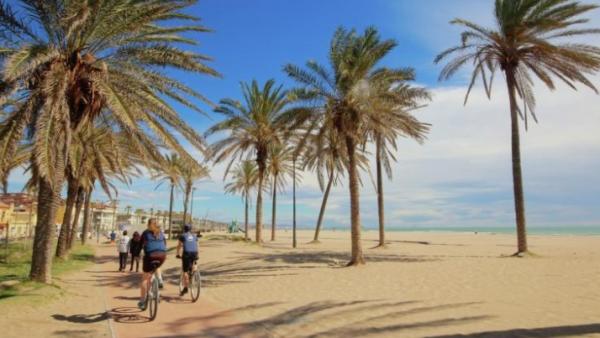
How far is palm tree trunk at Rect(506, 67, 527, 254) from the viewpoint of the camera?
752 inches

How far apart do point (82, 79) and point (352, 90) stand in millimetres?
9465

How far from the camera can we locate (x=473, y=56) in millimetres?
20234

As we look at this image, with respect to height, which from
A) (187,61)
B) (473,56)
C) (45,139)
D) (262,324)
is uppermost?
(473,56)

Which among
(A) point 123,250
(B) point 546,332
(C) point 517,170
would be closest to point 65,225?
(A) point 123,250

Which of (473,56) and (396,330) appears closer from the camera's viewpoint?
(396,330)

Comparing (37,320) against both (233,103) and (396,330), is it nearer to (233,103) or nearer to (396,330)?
(396,330)

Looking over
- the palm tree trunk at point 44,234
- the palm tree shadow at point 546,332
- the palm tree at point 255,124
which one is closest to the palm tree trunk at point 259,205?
the palm tree at point 255,124

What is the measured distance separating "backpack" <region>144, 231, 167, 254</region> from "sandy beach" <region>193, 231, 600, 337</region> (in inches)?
75.9

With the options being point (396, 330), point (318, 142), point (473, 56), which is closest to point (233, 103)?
point (318, 142)

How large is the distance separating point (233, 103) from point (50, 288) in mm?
20161

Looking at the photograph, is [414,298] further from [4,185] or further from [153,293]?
[4,185]

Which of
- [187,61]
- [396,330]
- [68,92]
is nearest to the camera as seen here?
[396,330]

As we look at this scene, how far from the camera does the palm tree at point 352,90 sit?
1694cm

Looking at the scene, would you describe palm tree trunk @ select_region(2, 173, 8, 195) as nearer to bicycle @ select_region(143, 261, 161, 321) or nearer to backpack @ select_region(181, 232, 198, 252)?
backpack @ select_region(181, 232, 198, 252)
